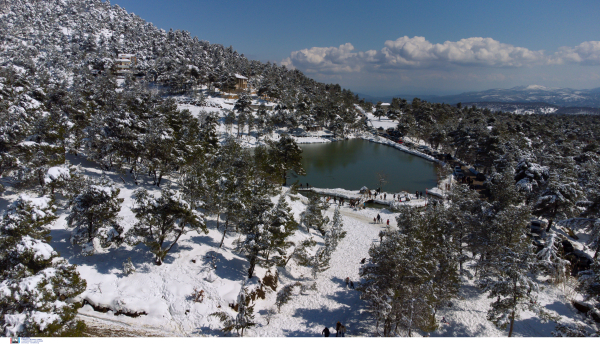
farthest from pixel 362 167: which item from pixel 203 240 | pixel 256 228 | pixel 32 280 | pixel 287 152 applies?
pixel 32 280

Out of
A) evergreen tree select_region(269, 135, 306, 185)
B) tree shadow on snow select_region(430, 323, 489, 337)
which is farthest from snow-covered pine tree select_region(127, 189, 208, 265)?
evergreen tree select_region(269, 135, 306, 185)

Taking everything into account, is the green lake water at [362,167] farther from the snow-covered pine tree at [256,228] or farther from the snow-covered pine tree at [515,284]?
the snow-covered pine tree at [515,284]

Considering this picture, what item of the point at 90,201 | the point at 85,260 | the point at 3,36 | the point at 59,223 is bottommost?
the point at 85,260

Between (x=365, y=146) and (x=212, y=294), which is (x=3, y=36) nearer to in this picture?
(x=365, y=146)

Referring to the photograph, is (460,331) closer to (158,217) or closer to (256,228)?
(256,228)

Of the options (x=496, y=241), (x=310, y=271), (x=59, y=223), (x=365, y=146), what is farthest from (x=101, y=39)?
(x=496, y=241)

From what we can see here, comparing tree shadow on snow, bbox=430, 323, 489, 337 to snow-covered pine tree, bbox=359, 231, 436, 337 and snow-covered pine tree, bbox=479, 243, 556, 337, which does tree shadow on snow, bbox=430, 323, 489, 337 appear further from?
snow-covered pine tree, bbox=359, 231, 436, 337
